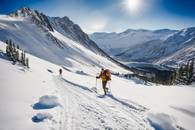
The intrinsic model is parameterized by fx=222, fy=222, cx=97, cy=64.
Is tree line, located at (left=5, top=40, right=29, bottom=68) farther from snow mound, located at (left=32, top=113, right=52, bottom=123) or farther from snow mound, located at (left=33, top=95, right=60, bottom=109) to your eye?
snow mound, located at (left=32, top=113, right=52, bottom=123)

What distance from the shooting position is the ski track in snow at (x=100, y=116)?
11523mm

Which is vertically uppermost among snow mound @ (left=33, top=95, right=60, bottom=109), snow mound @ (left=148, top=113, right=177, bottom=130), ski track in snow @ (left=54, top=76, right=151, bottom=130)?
snow mound @ (left=33, top=95, right=60, bottom=109)

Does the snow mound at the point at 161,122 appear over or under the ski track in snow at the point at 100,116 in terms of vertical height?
under

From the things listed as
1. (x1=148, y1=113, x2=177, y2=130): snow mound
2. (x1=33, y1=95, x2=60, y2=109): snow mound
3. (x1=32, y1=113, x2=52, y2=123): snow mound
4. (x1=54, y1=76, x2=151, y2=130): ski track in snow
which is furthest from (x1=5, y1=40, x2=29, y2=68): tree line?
(x1=148, y1=113, x2=177, y2=130): snow mound

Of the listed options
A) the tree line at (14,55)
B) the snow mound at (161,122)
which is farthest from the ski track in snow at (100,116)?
the tree line at (14,55)

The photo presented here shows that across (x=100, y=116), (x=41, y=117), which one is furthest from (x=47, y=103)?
(x=100, y=116)

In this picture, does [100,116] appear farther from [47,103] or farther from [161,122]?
[47,103]

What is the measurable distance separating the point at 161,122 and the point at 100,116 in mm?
3671

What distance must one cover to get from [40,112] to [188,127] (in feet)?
29.1

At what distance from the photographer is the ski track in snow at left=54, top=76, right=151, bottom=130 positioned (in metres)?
11.5

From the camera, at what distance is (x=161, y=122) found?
13250 mm

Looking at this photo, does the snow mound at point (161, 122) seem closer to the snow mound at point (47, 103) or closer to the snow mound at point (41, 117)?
the snow mound at point (41, 117)

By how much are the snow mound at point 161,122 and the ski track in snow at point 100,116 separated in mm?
478

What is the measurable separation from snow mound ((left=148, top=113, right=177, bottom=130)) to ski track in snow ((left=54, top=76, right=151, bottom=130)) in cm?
48
